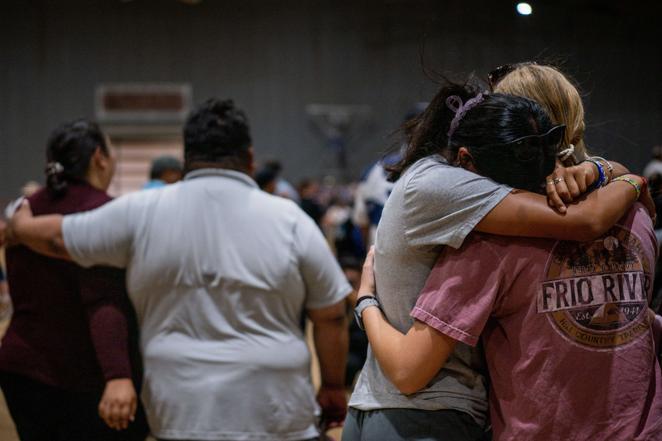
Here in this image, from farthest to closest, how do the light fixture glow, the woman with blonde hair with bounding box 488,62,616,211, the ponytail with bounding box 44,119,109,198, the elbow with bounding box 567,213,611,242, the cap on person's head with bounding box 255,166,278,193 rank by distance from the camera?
the cap on person's head with bounding box 255,166,278,193, the ponytail with bounding box 44,119,109,198, the light fixture glow, the woman with blonde hair with bounding box 488,62,616,211, the elbow with bounding box 567,213,611,242

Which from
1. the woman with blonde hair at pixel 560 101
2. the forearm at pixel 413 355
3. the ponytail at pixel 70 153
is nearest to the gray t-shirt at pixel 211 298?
the ponytail at pixel 70 153

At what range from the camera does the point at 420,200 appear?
128cm

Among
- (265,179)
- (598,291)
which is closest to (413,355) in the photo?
(598,291)

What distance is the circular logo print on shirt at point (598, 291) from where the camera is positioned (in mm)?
1204

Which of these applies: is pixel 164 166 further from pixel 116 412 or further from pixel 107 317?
pixel 116 412

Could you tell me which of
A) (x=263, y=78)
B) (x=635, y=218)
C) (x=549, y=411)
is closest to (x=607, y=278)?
(x=635, y=218)

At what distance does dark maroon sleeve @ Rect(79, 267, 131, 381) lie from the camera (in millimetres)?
2010

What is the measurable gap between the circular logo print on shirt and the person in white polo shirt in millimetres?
920

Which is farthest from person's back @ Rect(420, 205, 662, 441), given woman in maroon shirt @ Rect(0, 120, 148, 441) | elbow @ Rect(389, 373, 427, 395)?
woman in maroon shirt @ Rect(0, 120, 148, 441)

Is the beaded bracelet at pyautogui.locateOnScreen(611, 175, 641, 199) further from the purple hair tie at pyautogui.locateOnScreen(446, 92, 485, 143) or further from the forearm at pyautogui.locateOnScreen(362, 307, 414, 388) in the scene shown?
the forearm at pyautogui.locateOnScreen(362, 307, 414, 388)

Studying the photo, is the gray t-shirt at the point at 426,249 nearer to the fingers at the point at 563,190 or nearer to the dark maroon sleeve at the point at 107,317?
the fingers at the point at 563,190

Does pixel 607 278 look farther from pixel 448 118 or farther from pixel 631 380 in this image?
pixel 448 118

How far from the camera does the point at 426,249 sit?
1298 mm

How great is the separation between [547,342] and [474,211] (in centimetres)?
24
